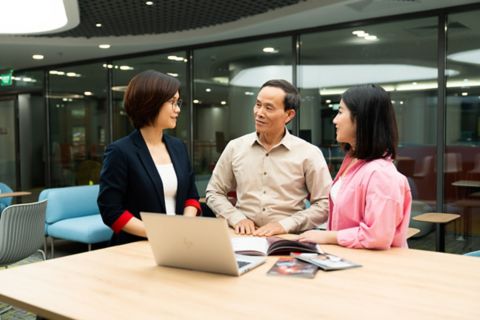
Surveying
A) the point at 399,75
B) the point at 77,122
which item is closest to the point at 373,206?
the point at 399,75

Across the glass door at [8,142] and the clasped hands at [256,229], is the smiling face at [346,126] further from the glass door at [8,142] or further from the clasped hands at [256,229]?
the glass door at [8,142]

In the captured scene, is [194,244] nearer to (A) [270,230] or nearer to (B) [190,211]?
(A) [270,230]

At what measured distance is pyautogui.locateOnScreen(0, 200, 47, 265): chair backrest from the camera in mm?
3663

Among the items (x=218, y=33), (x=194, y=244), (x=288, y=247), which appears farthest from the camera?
(x=218, y=33)

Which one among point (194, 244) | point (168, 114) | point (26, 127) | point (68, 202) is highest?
point (26, 127)

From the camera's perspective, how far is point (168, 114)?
2.23 m

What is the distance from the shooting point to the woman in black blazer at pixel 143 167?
210 cm

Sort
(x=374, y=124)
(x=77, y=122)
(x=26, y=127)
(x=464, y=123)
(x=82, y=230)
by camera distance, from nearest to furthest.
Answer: (x=374, y=124) → (x=82, y=230) → (x=464, y=123) → (x=77, y=122) → (x=26, y=127)

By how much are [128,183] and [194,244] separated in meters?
0.73

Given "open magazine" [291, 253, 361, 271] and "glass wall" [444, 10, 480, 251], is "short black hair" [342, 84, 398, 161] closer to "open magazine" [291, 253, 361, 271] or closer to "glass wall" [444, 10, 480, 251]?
"open magazine" [291, 253, 361, 271]

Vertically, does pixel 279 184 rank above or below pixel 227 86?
below

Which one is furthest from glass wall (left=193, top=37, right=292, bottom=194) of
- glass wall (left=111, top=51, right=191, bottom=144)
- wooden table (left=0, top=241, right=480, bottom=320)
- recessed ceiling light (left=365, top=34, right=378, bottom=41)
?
wooden table (left=0, top=241, right=480, bottom=320)

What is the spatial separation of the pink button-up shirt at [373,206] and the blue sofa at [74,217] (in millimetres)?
3805

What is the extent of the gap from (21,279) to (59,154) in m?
8.44
